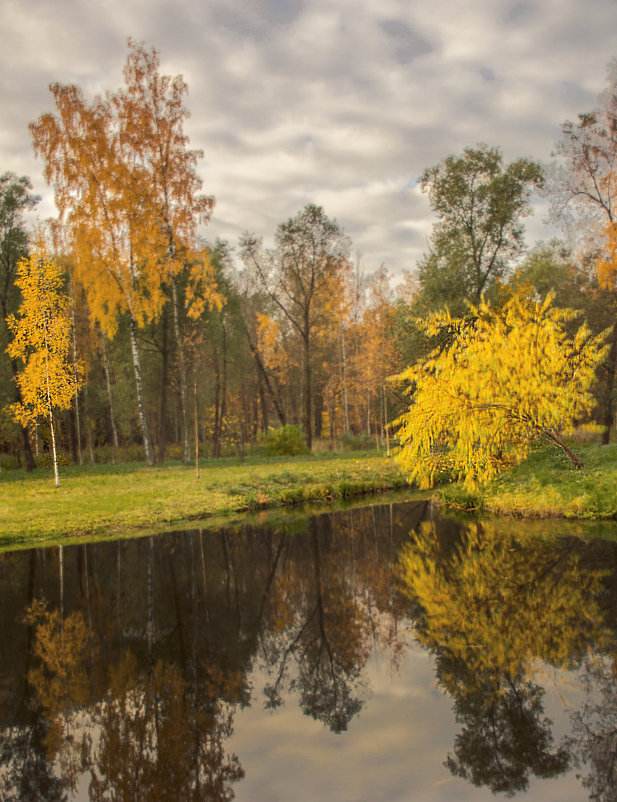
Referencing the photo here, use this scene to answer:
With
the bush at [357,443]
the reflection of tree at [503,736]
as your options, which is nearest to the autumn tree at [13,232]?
the bush at [357,443]

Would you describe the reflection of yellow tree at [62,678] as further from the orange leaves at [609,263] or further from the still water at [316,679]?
the orange leaves at [609,263]

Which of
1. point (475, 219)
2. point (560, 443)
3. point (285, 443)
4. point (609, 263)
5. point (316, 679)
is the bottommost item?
point (316, 679)

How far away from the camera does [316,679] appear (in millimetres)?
6164

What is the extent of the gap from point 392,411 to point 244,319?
1234 centimetres

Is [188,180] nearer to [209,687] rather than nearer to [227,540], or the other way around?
[227,540]

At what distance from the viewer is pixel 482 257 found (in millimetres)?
29422

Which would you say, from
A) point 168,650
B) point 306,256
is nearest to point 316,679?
point 168,650

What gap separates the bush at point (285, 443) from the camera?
3198 cm

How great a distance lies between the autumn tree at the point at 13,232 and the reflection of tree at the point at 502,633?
75.9 feet

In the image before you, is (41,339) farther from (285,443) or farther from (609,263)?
(609,263)

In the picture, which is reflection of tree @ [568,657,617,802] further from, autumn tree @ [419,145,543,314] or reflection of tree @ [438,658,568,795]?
autumn tree @ [419,145,543,314]

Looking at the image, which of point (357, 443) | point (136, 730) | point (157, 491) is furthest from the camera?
point (357, 443)

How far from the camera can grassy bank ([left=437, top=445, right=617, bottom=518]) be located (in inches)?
555

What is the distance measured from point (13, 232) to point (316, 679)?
27735 mm
